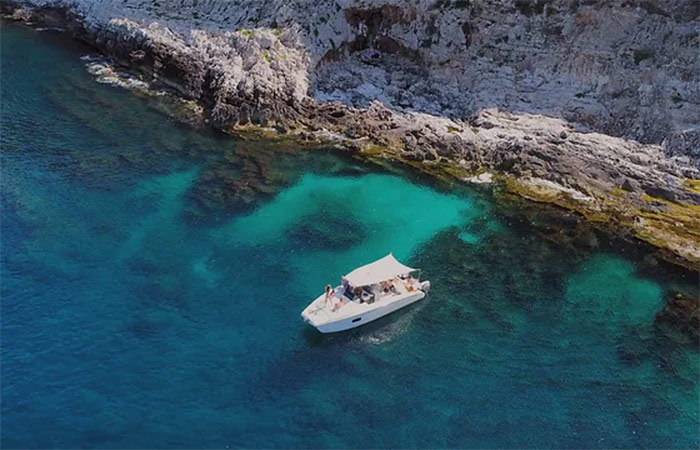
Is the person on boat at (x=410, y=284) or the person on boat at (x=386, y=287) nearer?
the person on boat at (x=386, y=287)

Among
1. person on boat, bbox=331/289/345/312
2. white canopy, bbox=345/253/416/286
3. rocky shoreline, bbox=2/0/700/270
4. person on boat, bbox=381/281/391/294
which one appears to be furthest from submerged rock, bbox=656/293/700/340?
person on boat, bbox=331/289/345/312

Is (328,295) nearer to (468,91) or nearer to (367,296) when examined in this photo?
(367,296)

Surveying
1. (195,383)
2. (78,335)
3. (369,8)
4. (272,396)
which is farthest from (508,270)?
(369,8)

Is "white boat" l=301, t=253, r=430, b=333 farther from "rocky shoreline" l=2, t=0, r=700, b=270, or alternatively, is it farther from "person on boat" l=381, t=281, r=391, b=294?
"rocky shoreline" l=2, t=0, r=700, b=270

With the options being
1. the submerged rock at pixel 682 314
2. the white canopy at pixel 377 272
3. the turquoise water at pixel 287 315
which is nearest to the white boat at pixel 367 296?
the white canopy at pixel 377 272

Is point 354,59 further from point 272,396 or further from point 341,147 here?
point 272,396

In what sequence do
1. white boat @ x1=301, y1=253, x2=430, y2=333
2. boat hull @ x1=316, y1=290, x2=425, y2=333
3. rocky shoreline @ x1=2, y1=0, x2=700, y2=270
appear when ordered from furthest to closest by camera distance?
rocky shoreline @ x1=2, y1=0, x2=700, y2=270 < white boat @ x1=301, y1=253, x2=430, y2=333 < boat hull @ x1=316, y1=290, x2=425, y2=333

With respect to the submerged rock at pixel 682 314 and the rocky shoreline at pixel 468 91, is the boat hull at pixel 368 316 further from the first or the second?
the rocky shoreline at pixel 468 91
